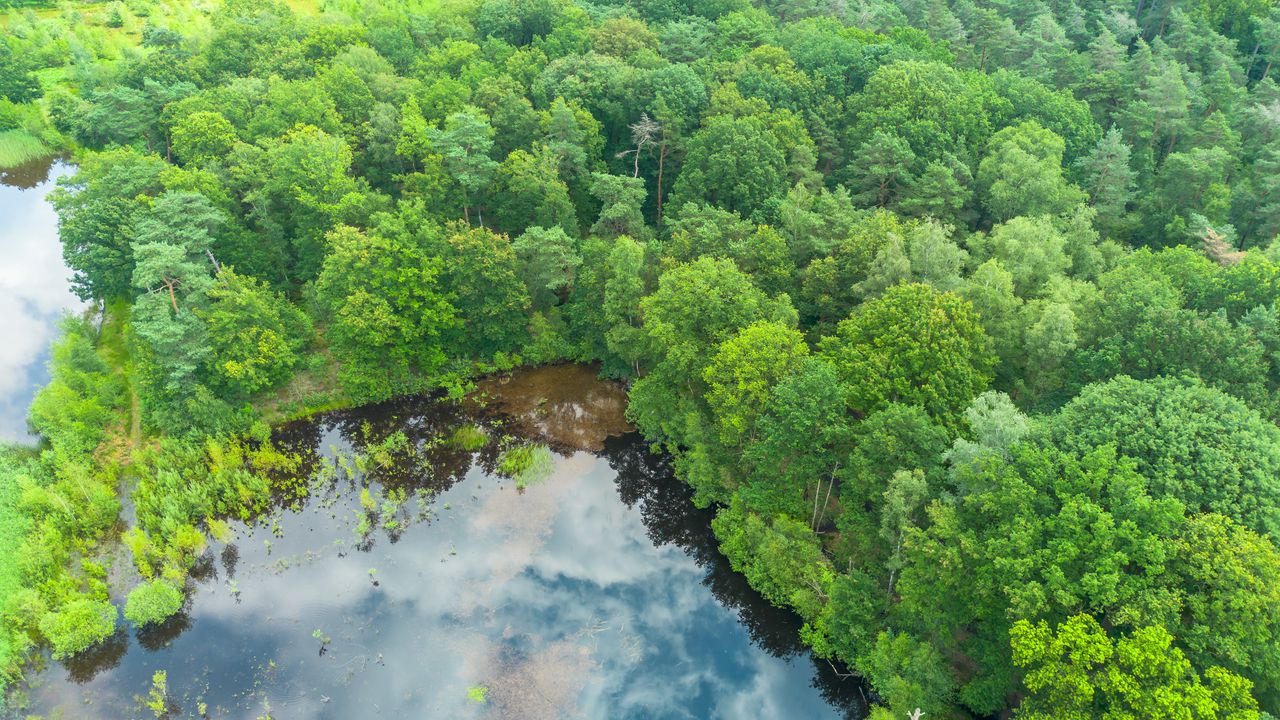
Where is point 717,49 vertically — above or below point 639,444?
above

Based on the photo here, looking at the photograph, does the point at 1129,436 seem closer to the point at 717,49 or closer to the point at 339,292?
the point at 339,292

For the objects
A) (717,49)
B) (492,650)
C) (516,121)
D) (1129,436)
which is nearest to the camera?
(1129,436)

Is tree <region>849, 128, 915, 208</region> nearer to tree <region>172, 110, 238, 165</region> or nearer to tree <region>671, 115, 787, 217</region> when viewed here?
tree <region>671, 115, 787, 217</region>

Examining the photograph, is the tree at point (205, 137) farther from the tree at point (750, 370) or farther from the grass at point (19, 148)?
the tree at point (750, 370)

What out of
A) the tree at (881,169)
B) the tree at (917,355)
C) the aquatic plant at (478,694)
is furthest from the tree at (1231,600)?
the tree at (881,169)

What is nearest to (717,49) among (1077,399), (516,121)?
(516,121)

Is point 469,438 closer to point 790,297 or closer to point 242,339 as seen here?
point 242,339

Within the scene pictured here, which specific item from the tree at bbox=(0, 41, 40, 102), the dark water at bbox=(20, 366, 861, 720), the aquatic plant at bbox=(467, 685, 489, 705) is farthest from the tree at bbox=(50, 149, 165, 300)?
the tree at bbox=(0, 41, 40, 102)
